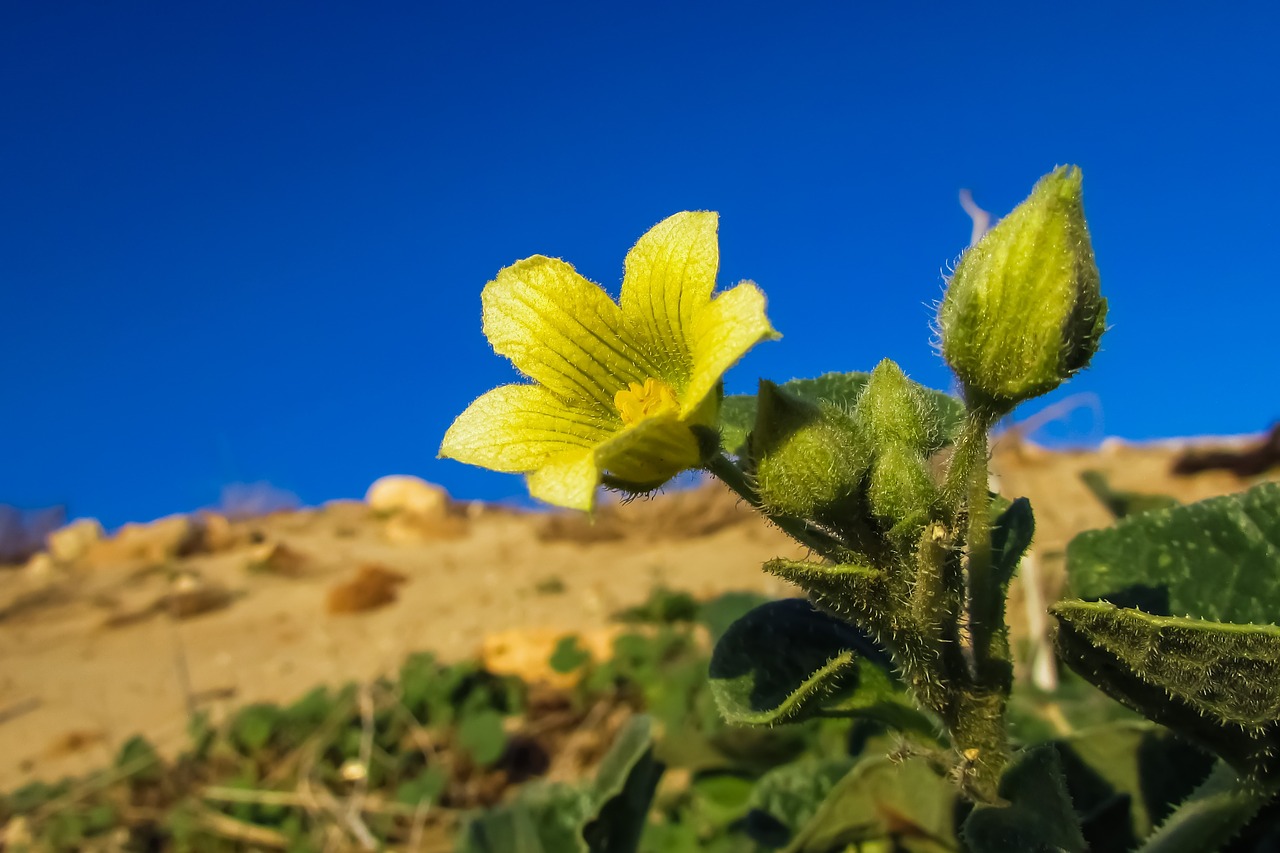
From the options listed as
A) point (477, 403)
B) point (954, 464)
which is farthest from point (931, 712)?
point (477, 403)

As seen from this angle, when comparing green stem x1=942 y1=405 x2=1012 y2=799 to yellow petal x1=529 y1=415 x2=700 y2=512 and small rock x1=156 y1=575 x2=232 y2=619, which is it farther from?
small rock x1=156 y1=575 x2=232 y2=619

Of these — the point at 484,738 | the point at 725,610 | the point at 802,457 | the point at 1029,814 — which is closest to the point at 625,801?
the point at 1029,814

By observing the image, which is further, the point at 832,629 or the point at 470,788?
the point at 470,788

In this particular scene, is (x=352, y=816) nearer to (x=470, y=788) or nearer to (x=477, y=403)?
(x=470, y=788)

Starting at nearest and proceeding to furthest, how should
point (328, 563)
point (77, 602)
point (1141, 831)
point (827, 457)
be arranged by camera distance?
point (827, 457)
point (1141, 831)
point (77, 602)
point (328, 563)

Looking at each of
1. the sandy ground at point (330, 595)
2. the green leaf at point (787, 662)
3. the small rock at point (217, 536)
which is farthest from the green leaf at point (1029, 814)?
the small rock at point (217, 536)

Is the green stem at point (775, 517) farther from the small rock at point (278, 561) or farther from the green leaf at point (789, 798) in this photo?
the small rock at point (278, 561)

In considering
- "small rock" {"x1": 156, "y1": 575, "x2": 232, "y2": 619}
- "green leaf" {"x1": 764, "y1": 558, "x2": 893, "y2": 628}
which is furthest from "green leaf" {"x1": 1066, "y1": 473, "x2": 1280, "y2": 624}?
"small rock" {"x1": 156, "y1": 575, "x2": 232, "y2": 619}
